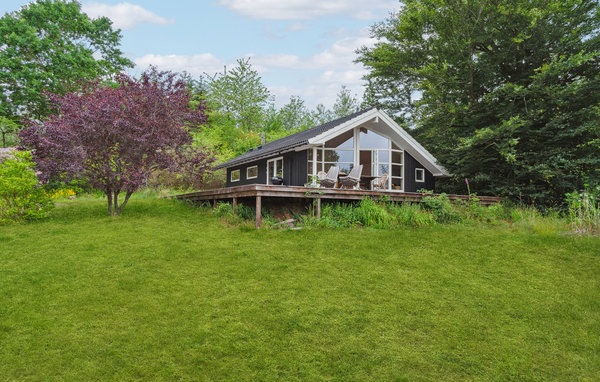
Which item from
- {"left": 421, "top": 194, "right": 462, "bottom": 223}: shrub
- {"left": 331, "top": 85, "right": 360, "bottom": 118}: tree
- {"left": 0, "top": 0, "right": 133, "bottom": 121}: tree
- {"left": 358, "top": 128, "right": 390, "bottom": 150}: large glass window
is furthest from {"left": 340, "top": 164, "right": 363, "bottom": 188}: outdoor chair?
{"left": 331, "top": 85, "right": 360, "bottom": 118}: tree

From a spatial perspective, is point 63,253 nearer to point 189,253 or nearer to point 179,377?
point 189,253

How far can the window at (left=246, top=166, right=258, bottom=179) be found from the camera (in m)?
16.8

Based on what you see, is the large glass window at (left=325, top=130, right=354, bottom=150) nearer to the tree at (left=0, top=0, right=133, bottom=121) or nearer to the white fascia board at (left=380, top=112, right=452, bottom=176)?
the white fascia board at (left=380, top=112, right=452, bottom=176)

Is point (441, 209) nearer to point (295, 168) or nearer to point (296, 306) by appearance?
point (295, 168)

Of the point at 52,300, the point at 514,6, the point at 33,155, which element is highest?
the point at 514,6

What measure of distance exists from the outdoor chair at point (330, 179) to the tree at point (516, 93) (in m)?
4.70

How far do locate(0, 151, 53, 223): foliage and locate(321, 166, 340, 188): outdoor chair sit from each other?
7.82 m

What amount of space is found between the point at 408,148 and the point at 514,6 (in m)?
6.22

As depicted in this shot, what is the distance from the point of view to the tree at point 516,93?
1245cm

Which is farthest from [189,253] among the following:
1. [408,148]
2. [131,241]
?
[408,148]

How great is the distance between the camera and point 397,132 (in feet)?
45.3

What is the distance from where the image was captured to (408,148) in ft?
48.3

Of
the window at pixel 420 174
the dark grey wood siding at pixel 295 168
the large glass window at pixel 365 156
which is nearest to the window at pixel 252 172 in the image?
the dark grey wood siding at pixel 295 168

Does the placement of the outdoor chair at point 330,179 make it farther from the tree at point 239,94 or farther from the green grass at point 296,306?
the tree at point 239,94
